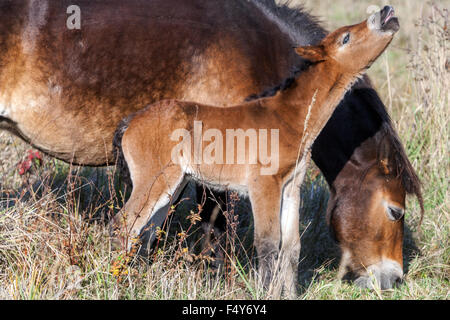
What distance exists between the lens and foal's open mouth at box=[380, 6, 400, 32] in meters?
3.77

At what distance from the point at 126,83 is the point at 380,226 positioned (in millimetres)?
2081

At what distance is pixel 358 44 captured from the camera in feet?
13.0

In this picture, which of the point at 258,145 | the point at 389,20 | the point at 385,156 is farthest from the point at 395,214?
→ the point at 389,20

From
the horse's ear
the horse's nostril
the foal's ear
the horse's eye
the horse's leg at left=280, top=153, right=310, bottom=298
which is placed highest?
the horse's eye

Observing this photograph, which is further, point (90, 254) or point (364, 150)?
point (364, 150)

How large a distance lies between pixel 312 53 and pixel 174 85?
108cm

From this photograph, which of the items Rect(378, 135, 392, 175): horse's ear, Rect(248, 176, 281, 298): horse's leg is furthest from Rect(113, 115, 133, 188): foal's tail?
Rect(378, 135, 392, 175): horse's ear

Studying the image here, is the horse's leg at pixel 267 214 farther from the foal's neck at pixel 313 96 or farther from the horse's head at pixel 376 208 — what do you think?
→ the horse's head at pixel 376 208

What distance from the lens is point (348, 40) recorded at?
13.1 feet

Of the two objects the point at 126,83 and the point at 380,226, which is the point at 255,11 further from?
the point at 380,226

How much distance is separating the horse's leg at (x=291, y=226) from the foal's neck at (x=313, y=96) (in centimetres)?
24

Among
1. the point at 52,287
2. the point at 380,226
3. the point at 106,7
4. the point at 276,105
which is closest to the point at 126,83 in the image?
the point at 106,7

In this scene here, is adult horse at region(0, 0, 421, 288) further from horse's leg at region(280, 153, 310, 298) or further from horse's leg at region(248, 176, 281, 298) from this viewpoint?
Result: horse's leg at region(248, 176, 281, 298)

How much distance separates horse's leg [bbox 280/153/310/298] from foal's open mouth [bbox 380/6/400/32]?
0.97 meters
